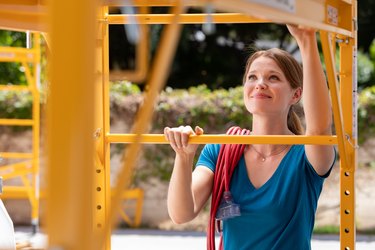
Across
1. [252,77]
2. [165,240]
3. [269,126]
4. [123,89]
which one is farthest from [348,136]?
[123,89]

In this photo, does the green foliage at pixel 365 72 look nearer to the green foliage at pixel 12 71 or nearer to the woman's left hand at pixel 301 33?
the green foliage at pixel 12 71

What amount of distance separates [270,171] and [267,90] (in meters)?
0.26

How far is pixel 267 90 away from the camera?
9.00 feet

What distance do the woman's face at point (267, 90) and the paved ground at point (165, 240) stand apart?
14.0 feet

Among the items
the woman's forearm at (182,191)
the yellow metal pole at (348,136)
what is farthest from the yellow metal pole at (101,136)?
the yellow metal pole at (348,136)

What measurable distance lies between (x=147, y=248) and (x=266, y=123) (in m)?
4.46

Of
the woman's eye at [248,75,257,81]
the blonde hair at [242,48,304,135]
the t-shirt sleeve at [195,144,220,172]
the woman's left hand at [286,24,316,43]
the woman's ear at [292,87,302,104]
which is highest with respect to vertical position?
the woman's left hand at [286,24,316,43]

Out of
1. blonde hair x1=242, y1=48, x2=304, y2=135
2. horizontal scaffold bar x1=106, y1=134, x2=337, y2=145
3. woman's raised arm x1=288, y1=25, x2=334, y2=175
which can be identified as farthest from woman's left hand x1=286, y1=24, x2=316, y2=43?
blonde hair x1=242, y1=48, x2=304, y2=135

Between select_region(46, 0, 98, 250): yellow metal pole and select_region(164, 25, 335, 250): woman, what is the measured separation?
141 centimetres

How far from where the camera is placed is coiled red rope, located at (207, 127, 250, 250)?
274cm

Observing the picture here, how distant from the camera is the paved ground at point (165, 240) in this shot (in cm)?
707

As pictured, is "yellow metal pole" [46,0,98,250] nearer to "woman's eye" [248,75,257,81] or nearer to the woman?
the woman

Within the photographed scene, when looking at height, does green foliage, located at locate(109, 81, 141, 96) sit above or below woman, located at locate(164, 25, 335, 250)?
above

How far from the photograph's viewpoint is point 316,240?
7398 millimetres
